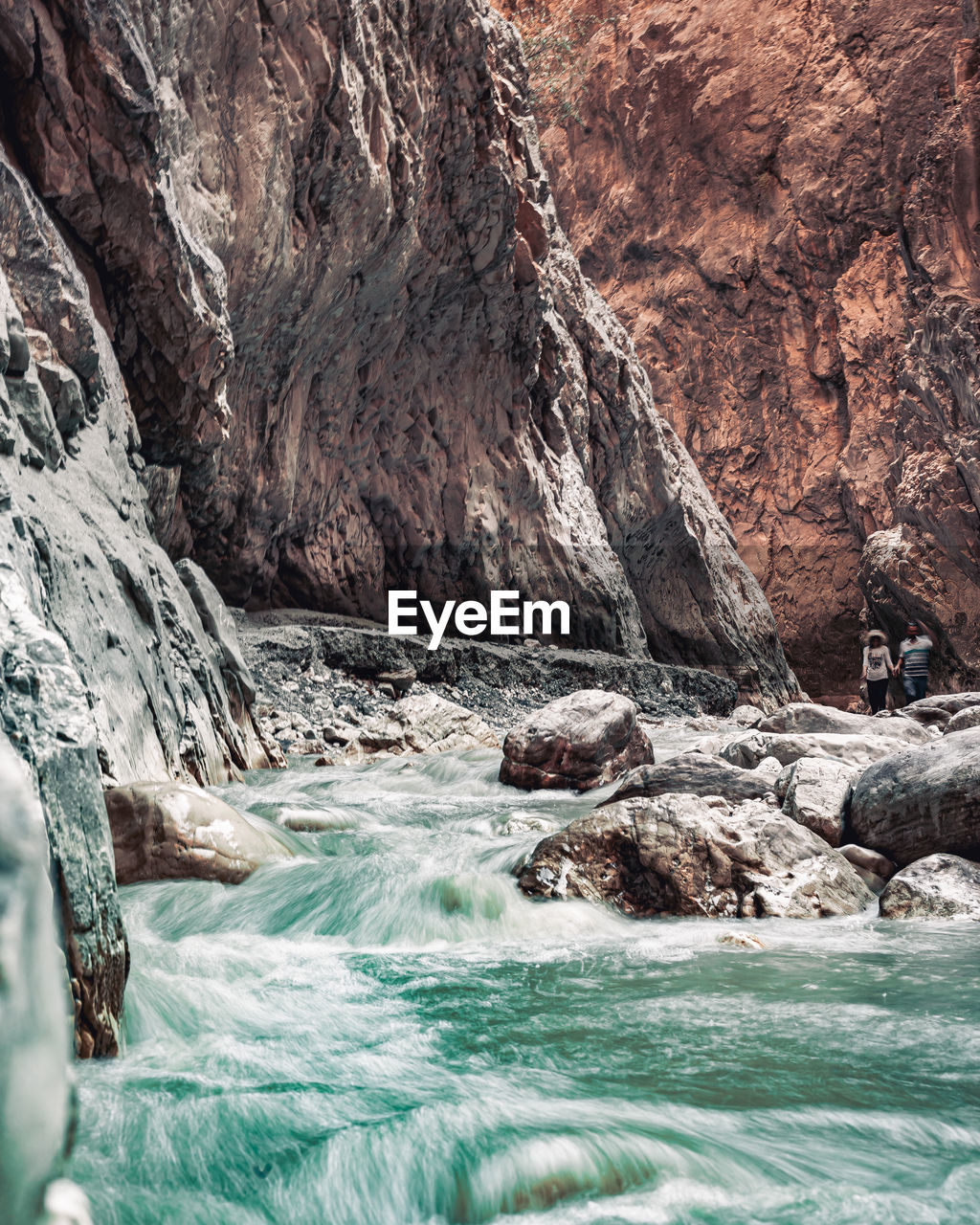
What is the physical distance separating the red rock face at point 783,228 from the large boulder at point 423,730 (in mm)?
15702

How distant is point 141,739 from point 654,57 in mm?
31685

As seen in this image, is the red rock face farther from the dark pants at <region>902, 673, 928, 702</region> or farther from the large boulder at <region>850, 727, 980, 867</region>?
the large boulder at <region>850, 727, 980, 867</region>

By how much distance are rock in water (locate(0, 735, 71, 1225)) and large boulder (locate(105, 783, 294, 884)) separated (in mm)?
2715

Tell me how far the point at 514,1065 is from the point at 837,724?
5926 millimetres

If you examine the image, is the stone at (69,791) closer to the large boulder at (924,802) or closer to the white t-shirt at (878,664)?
the large boulder at (924,802)

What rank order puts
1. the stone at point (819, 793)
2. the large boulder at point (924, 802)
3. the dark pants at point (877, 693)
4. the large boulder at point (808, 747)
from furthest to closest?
the dark pants at point (877, 693)
the large boulder at point (808, 747)
the stone at point (819, 793)
the large boulder at point (924, 802)

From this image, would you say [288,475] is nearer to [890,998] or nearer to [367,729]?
[367,729]

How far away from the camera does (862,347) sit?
25.7 metres

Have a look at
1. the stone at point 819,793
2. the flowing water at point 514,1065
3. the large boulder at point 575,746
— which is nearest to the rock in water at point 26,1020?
the flowing water at point 514,1065

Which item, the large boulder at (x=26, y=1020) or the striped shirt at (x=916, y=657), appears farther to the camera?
the striped shirt at (x=916, y=657)

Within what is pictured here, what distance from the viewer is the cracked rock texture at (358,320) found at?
7.13 metres

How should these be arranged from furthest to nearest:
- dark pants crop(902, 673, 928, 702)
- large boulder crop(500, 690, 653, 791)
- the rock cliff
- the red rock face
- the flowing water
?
the red rock face < dark pants crop(902, 673, 928, 702) < large boulder crop(500, 690, 653, 791) < the rock cliff < the flowing water

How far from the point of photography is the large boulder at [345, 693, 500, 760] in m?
8.47

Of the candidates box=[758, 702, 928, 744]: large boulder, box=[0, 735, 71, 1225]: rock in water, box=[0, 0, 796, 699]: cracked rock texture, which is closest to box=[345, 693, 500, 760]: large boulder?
box=[758, 702, 928, 744]: large boulder
